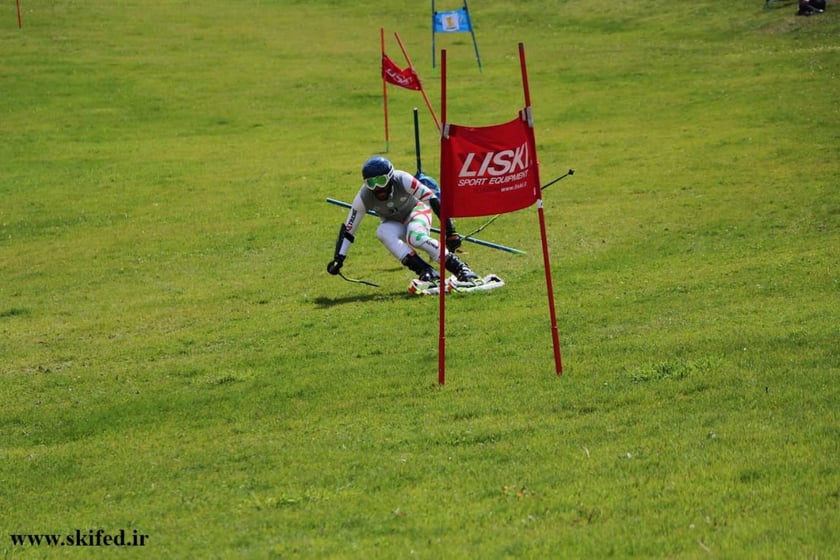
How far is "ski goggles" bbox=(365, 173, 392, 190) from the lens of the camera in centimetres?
1803

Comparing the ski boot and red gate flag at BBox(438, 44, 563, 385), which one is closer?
red gate flag at BBox(438, 44, 563, 385)

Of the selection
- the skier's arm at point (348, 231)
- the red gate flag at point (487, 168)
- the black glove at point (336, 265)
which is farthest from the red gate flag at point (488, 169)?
the skier's arm at point (348, 231)

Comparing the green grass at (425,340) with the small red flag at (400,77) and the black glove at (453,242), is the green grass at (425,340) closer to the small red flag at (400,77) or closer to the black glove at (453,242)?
the black glove at (453,242)

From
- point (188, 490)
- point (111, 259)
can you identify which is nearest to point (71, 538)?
point (188, 490)

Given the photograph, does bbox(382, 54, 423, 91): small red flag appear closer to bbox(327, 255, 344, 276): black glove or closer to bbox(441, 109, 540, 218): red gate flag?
bbox(327, 255, 344, 276): black glove

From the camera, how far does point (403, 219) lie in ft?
61.5

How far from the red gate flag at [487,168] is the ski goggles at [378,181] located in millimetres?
6253

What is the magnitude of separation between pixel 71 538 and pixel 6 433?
3.88 meters

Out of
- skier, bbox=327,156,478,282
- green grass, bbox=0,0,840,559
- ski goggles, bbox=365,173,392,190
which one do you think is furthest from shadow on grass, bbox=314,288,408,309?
ski goggles, bbox=365,173,392,190

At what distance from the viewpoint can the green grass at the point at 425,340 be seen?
8.53m

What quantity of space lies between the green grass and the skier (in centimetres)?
69

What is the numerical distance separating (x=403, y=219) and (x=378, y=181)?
97 centimetres

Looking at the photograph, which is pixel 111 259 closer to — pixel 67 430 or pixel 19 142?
pixel 67 430

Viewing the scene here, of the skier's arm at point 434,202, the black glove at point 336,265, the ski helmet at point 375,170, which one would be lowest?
the black glove at point 336,265
